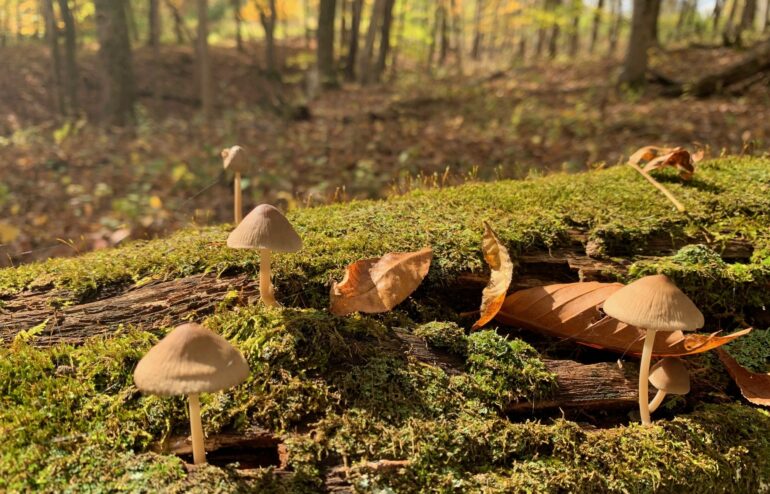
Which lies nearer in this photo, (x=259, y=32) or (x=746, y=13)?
(x=746, y=13)

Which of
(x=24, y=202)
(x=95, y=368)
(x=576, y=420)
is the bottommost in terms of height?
(x=24, y=202)

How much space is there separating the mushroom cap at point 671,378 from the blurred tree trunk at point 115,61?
14.8 metres

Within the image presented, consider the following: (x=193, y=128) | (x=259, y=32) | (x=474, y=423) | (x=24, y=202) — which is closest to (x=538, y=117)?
(x=193, y=128)

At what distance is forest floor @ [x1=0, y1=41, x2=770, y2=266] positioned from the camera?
29.1ft

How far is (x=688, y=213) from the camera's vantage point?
11.9 ft

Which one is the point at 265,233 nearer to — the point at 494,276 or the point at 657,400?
the point at 494,276

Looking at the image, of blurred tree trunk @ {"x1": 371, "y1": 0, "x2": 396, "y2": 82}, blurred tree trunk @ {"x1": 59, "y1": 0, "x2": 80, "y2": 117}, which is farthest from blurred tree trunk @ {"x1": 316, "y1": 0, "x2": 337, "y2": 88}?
blurred tree trunk @ {"x1": 59, "y1": 0, "x2": 80, "y2": 117}

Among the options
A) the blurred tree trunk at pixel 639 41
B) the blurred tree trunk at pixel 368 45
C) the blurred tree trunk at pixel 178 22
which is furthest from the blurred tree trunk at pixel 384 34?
the blurred tree trunk at pixel 639 41

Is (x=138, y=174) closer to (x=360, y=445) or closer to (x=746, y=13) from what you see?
(x=360, y=445)

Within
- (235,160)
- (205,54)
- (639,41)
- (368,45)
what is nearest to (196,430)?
(235,160)

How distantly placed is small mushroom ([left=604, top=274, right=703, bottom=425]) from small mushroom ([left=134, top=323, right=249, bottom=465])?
154cm

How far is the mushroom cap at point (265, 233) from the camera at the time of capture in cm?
239

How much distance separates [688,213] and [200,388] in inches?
130

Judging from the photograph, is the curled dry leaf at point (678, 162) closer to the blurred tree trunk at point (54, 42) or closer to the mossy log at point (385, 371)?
the mossy log at point (385, 371)
